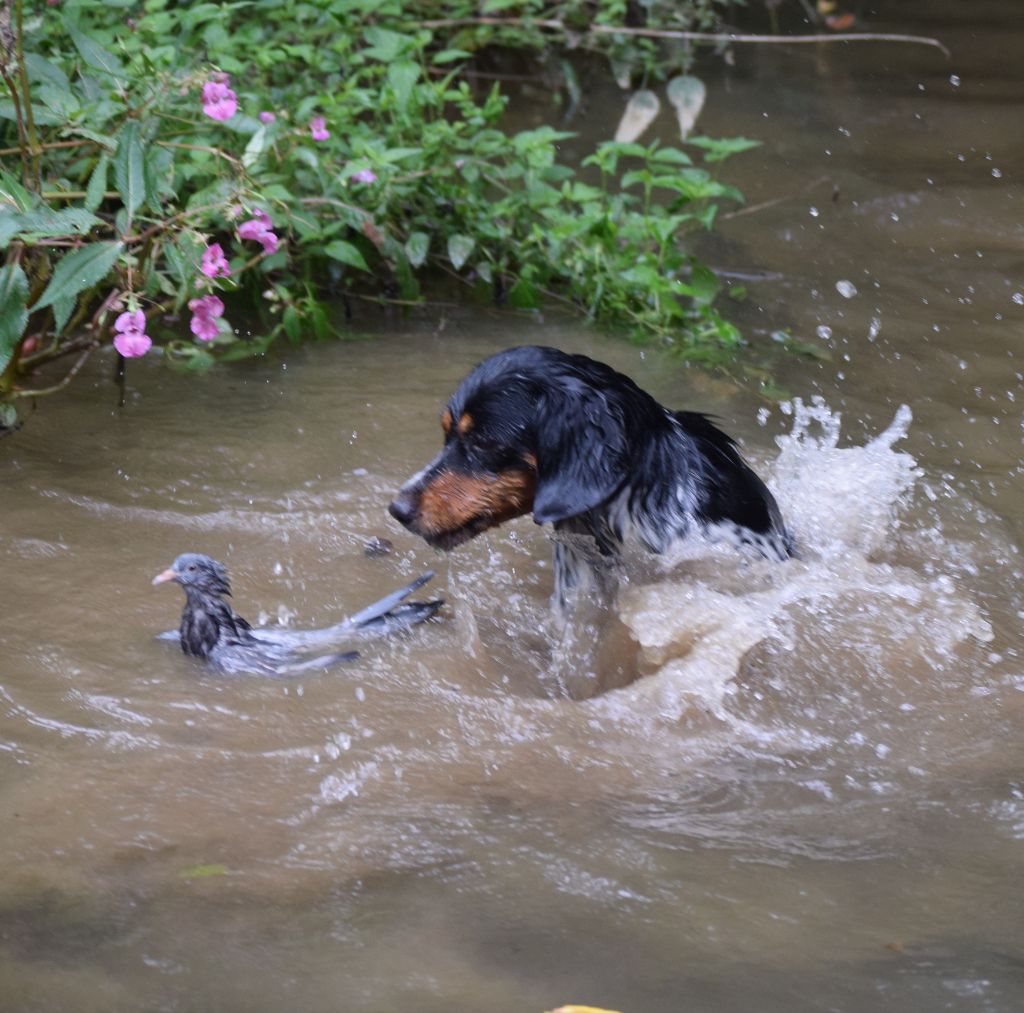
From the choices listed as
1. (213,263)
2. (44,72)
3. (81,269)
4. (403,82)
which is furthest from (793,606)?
(403,82)

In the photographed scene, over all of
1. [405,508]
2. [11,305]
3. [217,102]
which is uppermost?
[217,102]

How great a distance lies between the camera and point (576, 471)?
13.1ft

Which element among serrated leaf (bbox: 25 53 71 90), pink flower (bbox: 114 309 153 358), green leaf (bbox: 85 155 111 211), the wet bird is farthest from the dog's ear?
serrated leaf (bbox: 25 53 71 90)

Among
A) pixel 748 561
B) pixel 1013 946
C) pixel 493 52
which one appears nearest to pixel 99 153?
pixel 748 561

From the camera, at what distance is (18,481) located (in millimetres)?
5012

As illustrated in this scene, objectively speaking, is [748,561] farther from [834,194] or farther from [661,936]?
[834,194]

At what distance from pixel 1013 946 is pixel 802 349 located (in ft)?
13.0

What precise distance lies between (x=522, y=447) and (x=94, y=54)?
2332 mm

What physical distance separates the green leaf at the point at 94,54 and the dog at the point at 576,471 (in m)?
1.96

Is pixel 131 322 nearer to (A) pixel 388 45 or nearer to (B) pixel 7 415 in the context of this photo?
(B) pixel 7 415

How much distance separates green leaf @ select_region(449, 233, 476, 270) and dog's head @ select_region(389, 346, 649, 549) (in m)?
2.28

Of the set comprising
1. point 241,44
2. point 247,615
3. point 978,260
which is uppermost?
point 241,44

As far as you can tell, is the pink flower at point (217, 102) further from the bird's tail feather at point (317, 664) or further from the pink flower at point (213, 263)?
the bird's tail feather at point (317, 664)

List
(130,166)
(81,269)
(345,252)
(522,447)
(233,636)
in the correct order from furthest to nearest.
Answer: (345,252) → (130,166) → (81,269) → (522,447) → (233,636)
